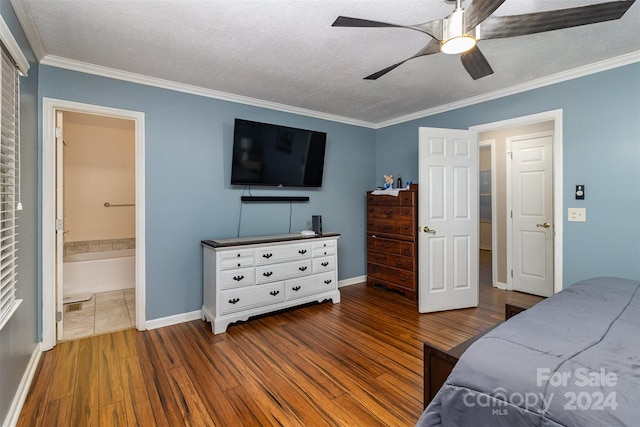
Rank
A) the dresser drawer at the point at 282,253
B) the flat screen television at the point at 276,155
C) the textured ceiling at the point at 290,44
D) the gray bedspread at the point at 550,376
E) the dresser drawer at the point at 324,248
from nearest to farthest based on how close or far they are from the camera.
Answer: the gray bedspread at the point at 550,376 → the textured ceiling at the point at 290,44 → the dresser drawer at the point at 282,253 → the flat screen television at the point at 276,155 → the dresser drawer at the point at 324,248

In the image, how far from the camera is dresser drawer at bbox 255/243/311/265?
315 centimetres

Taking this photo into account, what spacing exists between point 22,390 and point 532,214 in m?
5.24

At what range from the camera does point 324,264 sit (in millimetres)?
3641

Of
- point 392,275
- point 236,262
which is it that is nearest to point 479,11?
point 236,262

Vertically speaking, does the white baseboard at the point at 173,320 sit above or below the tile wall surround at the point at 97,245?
below

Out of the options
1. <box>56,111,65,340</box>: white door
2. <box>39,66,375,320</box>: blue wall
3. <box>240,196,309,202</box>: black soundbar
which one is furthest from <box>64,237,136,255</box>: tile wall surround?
<box>240,196,309,202</box>: black soundbar

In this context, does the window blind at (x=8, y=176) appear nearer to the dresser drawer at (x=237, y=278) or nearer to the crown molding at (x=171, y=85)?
the crown molding at (x=171, y=85)

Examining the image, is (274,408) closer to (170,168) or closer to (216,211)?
(216,211)

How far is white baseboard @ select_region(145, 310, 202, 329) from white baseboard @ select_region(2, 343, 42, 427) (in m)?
0.80

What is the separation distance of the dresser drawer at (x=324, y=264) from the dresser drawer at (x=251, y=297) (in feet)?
1.56

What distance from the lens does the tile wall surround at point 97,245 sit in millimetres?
4355

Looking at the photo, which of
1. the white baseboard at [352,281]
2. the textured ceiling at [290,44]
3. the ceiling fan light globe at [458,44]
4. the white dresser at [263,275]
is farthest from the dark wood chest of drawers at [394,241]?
the ceiling fan light globe at [458,44]

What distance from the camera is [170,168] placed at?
3070 mm

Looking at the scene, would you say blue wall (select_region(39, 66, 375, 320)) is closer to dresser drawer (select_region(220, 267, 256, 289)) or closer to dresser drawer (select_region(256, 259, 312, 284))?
dresser drawer (select_region(220, 267, 256, 289))
